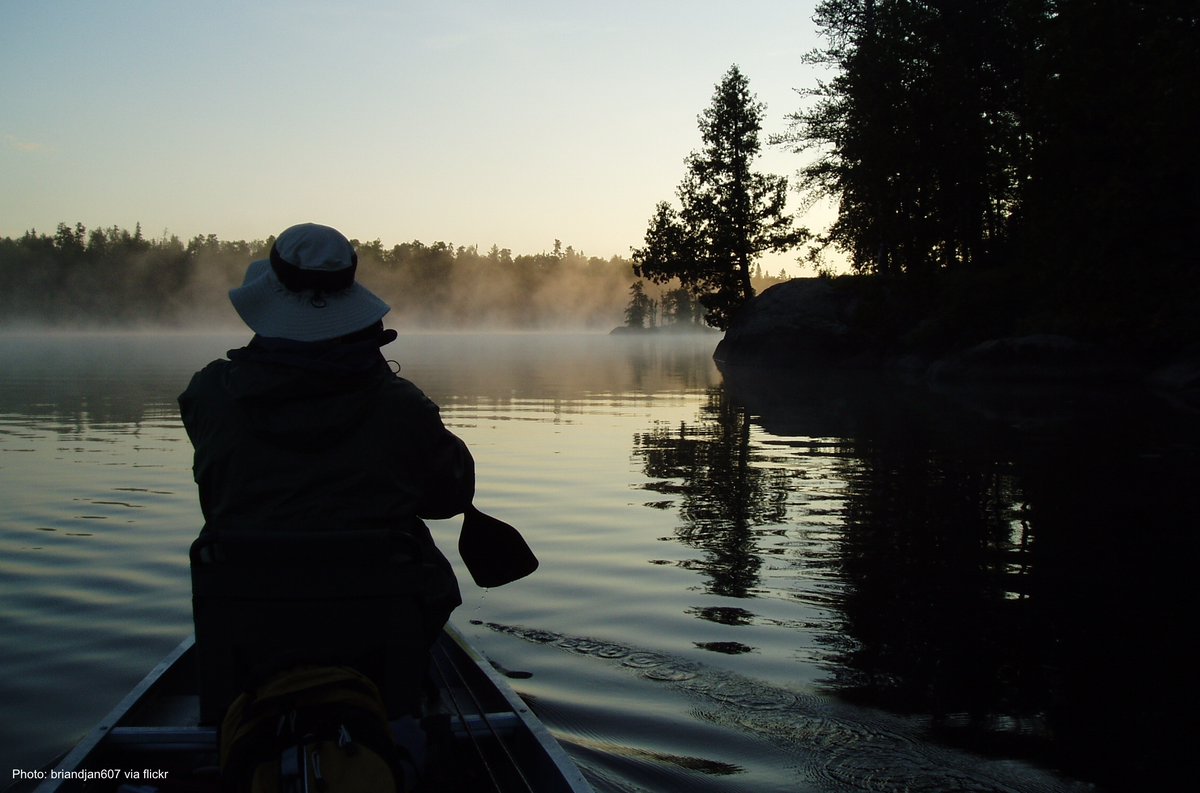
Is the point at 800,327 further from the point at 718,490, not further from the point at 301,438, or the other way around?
the point at 301,438

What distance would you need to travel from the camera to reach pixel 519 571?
11.9ft

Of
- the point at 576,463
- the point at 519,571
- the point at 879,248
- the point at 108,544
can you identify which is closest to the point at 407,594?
the point at 519,571

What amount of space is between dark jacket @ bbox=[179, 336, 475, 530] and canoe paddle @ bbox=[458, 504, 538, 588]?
0.67 m

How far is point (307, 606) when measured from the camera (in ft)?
9.07

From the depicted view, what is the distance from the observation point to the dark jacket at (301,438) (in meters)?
2.79

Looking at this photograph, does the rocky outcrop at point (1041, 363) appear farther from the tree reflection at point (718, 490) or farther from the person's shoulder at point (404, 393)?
the person's shoulder at point (404, 393)

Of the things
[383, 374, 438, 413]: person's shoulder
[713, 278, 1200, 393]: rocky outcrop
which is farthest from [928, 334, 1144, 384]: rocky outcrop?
[383, 374, 438, 413]: person's shoulder

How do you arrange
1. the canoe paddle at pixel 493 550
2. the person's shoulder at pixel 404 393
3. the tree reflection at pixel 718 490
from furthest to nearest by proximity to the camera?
the tree reflection at pixel 718 490 < the canoe paddle at pixel 493 550 < the person's shoulder at pixel 404 393

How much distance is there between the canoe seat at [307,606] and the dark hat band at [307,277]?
761mm

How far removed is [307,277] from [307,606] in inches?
37.0

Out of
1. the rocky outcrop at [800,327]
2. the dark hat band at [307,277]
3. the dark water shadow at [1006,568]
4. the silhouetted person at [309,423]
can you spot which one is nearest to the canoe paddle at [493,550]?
the silhouetted person at [309,423]

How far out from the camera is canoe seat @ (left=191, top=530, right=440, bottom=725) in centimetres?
274

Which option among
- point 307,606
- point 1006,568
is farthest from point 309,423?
point 1006,568

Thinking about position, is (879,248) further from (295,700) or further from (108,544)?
(295,700)
